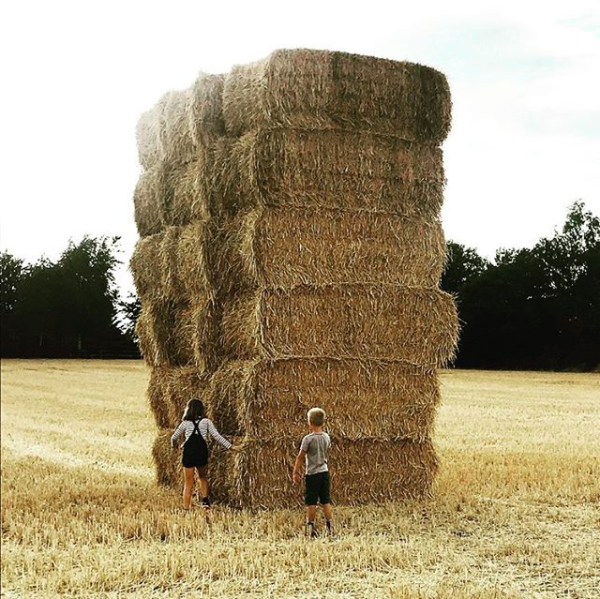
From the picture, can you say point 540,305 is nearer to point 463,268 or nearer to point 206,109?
point 463,268

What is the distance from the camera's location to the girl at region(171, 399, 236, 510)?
8656 millimetres

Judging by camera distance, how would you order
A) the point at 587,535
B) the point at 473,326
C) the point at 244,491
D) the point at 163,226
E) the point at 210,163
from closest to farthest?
the point at 587,535 → the point at 244,491 → the point at 210,163 → the point at 163,226 → the point at 473,326

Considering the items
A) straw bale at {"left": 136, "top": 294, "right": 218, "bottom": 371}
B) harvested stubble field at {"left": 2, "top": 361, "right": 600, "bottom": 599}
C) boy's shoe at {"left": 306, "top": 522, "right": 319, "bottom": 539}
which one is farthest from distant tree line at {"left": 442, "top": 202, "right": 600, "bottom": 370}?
boy's shoe at {"left": 306, "top": 522, "right": 319, "bottom": 539}

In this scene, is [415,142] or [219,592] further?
[415,142]

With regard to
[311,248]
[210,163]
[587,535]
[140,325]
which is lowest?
[587,535]

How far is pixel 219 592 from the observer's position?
5.71 meters

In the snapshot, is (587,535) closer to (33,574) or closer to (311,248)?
(311,248)

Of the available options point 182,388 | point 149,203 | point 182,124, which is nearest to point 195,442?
point 182,388

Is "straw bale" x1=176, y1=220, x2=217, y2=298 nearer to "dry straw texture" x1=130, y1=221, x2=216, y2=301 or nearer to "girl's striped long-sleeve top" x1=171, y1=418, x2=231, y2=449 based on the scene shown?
"dry straw texture" x1=130, y1=221, x2=216, y2=301

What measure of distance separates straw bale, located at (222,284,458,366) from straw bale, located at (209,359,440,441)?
0.13m

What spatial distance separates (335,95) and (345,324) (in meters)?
2.26

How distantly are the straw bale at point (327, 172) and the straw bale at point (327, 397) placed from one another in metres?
1.58

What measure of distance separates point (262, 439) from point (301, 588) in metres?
2.95

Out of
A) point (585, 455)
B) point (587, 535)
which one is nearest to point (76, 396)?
point (585, 455)
